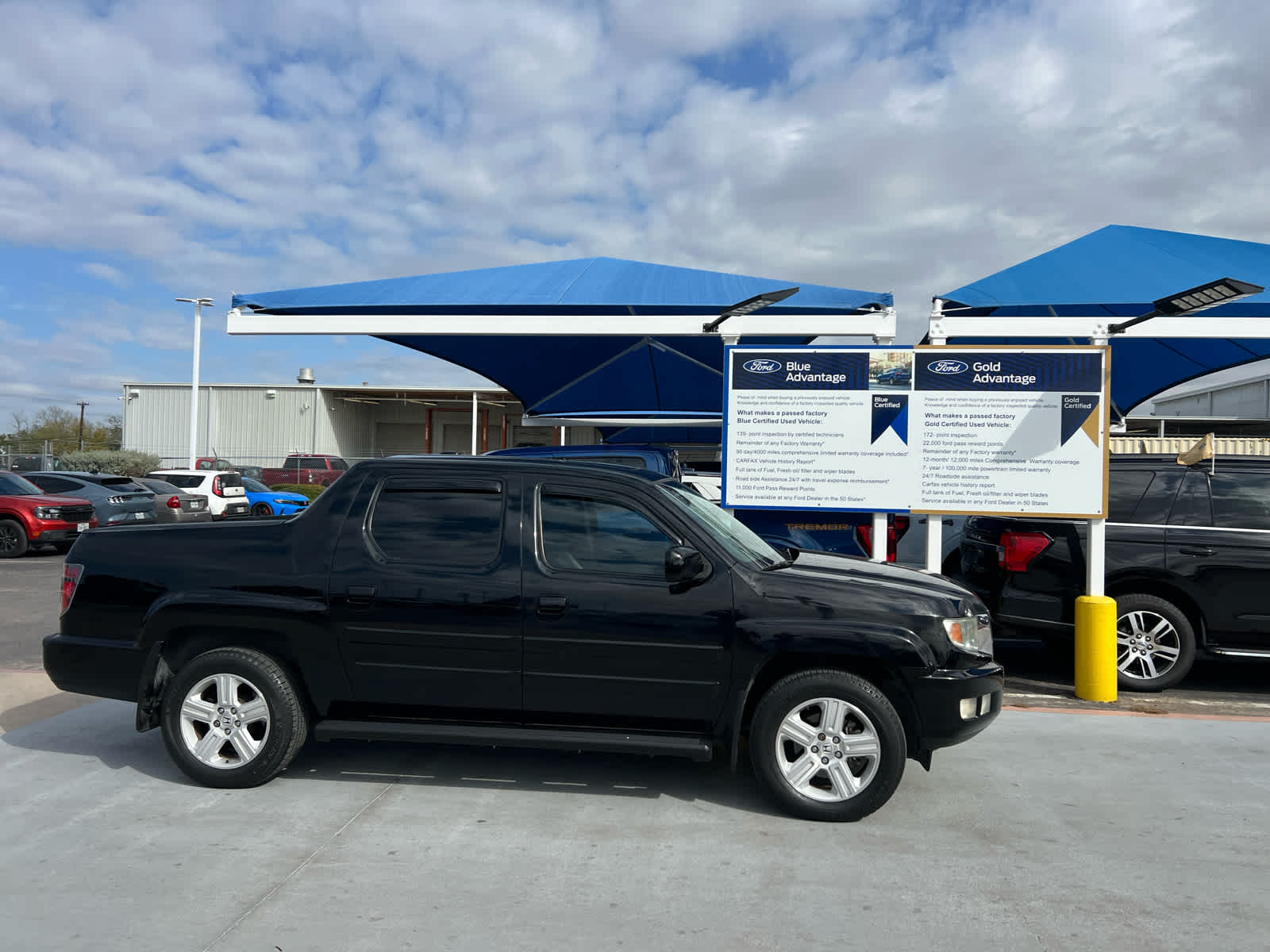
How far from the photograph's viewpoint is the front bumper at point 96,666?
16.3 feet

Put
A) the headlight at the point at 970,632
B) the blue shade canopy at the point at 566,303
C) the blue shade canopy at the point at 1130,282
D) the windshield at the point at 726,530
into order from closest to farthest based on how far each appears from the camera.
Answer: the headlight at the point at 970,632
the windshield at the point at 726,530
the blue shade canopy at the point at 566,303
the blue shade canopy at the point at 1130,282

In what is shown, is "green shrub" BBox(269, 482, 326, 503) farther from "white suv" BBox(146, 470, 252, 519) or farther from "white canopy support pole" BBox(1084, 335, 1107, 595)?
"white canopy support pole" BBox(1084, 335, 1107, 595)

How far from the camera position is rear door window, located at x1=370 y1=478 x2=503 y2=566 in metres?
4.84

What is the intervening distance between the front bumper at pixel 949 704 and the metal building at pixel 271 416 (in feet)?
130

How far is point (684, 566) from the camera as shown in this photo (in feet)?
15.0

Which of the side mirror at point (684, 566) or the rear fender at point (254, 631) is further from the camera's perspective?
the rear fender at point (254, 631)

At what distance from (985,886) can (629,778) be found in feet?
6.36

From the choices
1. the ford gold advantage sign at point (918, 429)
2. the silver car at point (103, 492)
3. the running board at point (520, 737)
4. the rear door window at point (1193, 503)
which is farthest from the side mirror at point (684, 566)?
the silver car at point (103, 492)

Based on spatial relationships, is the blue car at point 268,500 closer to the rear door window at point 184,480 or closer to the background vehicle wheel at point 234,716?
the rear door window at point 184,480

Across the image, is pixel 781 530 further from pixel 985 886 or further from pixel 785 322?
pixel 985 886

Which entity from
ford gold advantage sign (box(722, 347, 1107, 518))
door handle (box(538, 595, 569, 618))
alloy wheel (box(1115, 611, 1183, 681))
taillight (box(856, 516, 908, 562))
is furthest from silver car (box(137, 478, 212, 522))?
alloy wheel (box(1115, 611, 1183, 681))

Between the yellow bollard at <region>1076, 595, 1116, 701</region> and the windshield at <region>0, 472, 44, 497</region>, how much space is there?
16.9 meters

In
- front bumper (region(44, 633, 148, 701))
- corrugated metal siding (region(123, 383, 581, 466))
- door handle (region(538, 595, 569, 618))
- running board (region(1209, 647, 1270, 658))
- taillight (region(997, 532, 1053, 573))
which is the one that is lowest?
running board (region(1209, 647, 1270, 658))

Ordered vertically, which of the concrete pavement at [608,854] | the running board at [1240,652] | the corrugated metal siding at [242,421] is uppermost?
the corrugated metal siding at [242,421]
